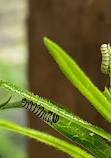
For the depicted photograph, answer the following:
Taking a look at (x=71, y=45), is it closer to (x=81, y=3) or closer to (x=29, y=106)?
(x=81, y=3)

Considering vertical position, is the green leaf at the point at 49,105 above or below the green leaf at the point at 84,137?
above

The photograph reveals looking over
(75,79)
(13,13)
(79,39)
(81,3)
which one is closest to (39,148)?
(79,39)

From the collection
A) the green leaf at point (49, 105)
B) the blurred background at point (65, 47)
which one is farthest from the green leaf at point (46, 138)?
the blurred background at point (65, 47)

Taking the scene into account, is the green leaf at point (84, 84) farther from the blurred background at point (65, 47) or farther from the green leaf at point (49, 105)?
the blurred background at point (65, 47)

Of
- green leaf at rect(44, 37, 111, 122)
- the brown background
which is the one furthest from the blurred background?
green leaf at rect(44, 37, 111, 122)

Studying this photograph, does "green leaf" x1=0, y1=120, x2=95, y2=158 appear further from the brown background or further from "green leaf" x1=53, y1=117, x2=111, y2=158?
the brown background
